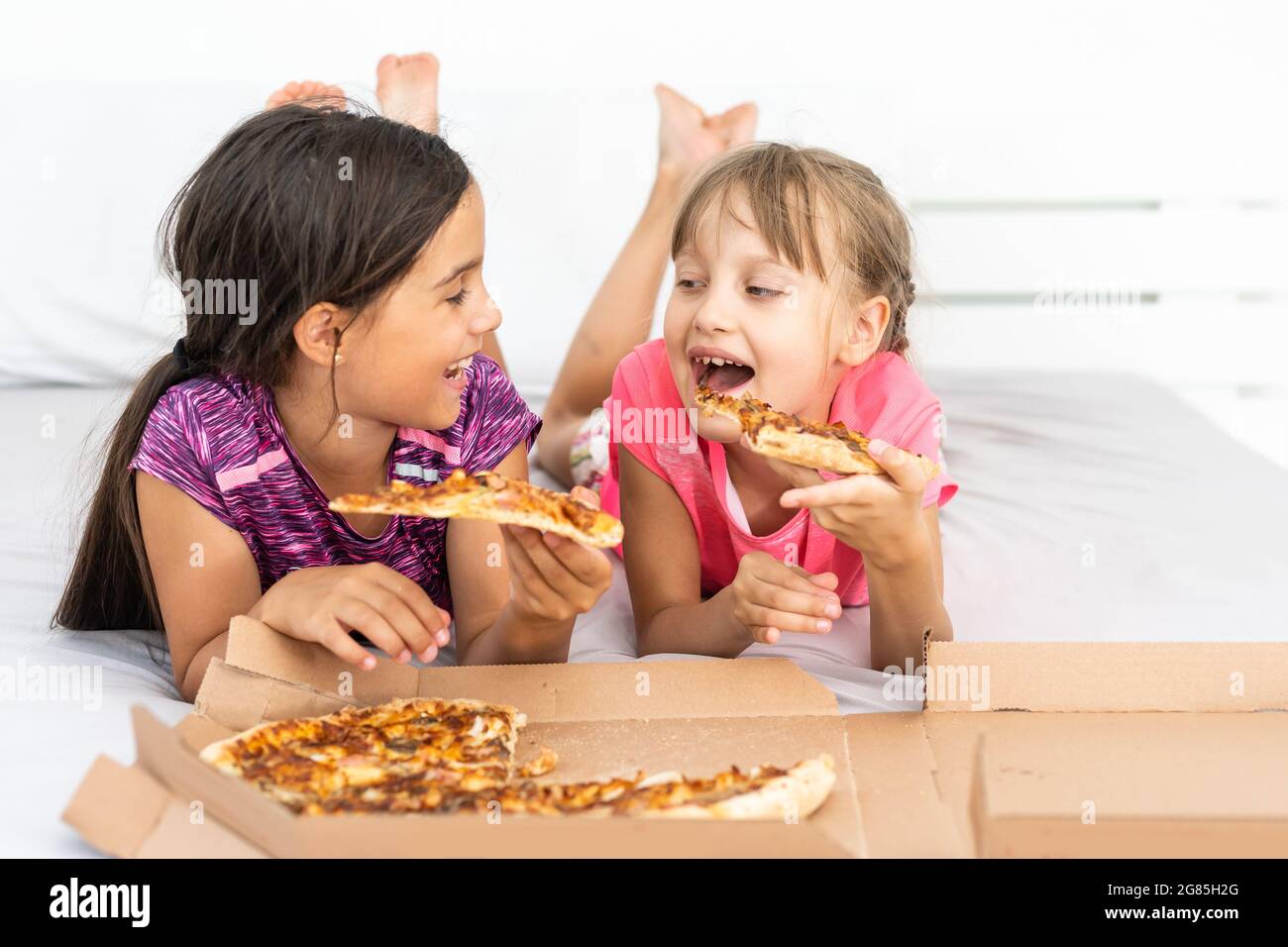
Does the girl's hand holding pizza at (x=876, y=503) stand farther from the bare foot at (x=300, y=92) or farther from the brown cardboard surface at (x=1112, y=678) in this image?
the bare foot at (x=300, y=92)

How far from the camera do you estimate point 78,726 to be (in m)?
1.29

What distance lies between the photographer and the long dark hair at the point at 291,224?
142 centimetres

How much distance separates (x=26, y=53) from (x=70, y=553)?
→ 160 centimetres

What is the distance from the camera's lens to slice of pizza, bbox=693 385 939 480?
1.31m

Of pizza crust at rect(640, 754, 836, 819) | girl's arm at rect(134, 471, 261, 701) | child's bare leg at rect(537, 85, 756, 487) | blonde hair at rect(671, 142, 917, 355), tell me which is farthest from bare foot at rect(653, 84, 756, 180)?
pizza crust at rect(640, 754, 836, 819)

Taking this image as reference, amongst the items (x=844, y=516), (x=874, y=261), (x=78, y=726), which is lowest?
(x=78, y=726)

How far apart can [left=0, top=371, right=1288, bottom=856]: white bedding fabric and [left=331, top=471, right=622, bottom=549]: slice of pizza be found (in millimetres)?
338

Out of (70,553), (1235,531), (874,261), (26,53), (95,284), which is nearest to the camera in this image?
(874,261)

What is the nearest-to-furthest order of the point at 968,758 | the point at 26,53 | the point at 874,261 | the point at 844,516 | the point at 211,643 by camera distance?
the point at 968,758 < the point at 844,516 < the point at 211,643 < the point at 874,261 < the point at 26,53

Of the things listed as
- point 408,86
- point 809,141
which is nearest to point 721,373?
point 408,86

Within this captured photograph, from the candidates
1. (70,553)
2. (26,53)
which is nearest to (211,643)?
(70,553)

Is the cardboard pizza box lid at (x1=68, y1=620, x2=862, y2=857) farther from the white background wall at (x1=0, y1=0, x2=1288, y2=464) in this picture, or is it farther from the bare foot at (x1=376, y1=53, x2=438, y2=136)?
the white background wall at (x1=0, y1=0, x2=1288, y2=464)

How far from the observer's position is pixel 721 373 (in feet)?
5.34
